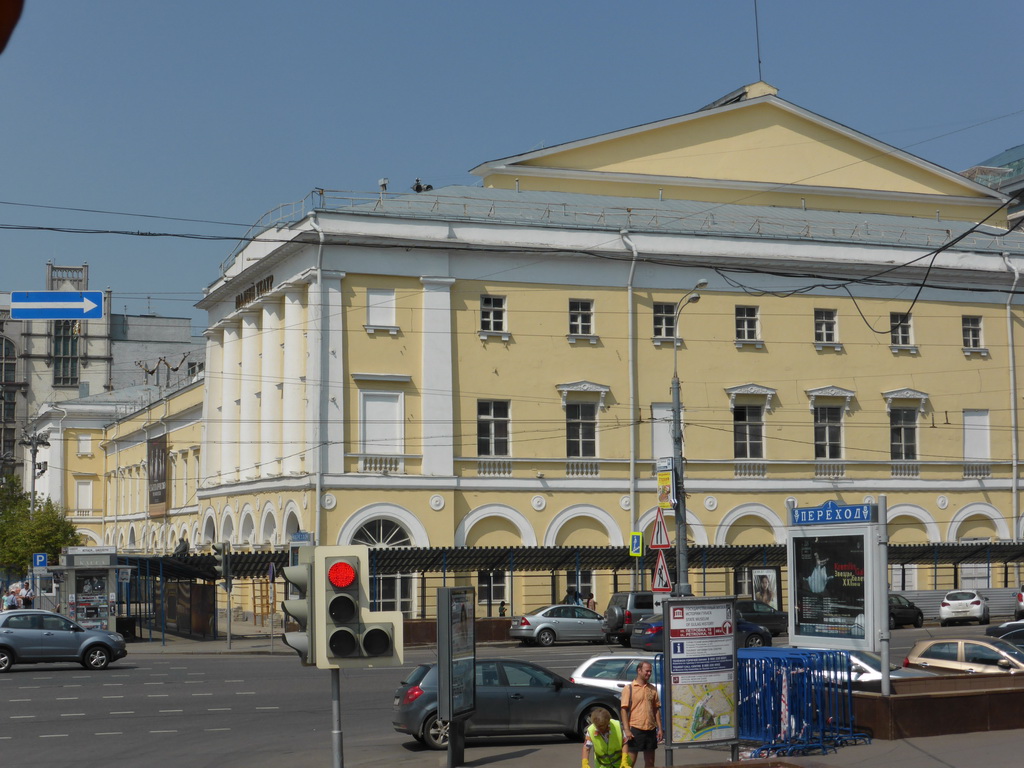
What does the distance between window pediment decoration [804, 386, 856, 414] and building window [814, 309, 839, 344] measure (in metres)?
1.86

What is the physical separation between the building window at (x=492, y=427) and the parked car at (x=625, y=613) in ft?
27.5

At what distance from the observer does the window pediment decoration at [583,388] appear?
47.6 metres

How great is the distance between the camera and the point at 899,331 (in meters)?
52.1

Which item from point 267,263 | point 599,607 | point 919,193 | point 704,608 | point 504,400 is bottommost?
point 599,607

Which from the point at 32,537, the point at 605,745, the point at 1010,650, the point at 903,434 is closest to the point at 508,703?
the point at 605,745

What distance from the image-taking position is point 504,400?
4712 cm

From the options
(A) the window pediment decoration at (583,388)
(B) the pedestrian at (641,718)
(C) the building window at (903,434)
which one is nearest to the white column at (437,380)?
(A) the window pediment decoration at (583,388)

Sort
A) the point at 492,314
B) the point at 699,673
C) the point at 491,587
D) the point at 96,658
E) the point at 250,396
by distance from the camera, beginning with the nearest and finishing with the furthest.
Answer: the point at 699,673, the point at 96,658, the point at 491,587, the point at 492,314, the point at 250,396

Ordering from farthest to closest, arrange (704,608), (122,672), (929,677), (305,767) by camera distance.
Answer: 1. (122,672)
2. (929,677)
3. (305,767)
4. (704,608)

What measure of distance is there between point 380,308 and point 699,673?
3191 centimetres

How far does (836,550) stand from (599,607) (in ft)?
99.5

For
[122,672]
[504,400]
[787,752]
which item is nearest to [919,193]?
[504,400]

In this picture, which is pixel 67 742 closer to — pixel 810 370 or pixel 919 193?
pixel 810 370

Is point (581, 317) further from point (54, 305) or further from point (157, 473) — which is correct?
point (157, 473)
